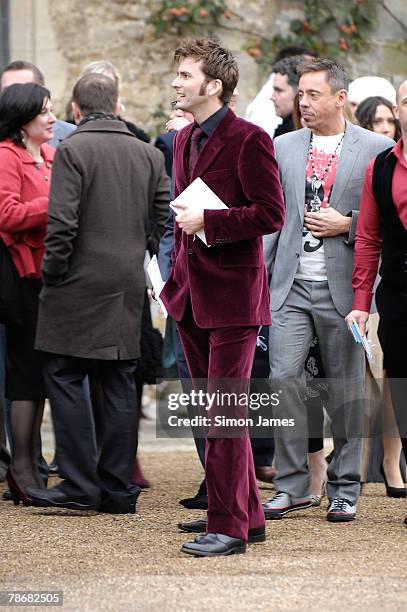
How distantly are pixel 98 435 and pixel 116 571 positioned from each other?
8.20ft

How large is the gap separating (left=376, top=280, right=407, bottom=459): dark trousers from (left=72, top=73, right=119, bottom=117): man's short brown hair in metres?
1.59

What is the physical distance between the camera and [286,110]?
805 cm

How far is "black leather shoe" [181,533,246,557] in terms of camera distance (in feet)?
16.8

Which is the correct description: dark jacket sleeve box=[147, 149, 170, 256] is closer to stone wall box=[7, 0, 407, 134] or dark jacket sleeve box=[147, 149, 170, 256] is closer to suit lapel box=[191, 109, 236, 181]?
suit lapel box=[191, 109, 236, 181]

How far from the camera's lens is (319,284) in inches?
250

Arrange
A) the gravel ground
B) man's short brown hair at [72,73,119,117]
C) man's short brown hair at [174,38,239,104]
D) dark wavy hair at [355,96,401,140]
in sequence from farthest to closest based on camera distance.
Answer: dark wavy hair at [355,96,401,140], man's short brown hair at [72,73,119,117], man's short brown hair at [174,38,239,104], the gravel ground

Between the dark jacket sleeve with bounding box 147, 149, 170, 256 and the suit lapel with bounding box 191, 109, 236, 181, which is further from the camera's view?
the dark jacket sleeve with bounding box 147, 149, 170, 256

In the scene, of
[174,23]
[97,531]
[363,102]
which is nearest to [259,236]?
[97,531]

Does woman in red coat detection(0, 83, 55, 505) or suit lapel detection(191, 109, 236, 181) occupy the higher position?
suit lapel detection(191, 109, 236, 181)

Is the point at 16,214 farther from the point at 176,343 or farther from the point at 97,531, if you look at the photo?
the point at 97,531

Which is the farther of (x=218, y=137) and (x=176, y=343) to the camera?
(x=176, y=343)

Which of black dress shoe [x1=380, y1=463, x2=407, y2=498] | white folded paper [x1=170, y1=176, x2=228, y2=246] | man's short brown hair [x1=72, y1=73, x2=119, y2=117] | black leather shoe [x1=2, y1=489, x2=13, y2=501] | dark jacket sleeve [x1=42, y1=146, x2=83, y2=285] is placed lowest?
black leather shoe [x1=2, y1=489, x2=13, y2=501]

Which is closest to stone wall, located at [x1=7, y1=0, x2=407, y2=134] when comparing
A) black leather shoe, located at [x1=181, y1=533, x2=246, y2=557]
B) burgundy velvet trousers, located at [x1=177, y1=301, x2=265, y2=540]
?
burgundy velvet trousers, located at [x1=177, y1=301, x2=265, y2=540]

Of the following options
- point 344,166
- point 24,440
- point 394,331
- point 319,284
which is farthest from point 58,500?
point 344,166
